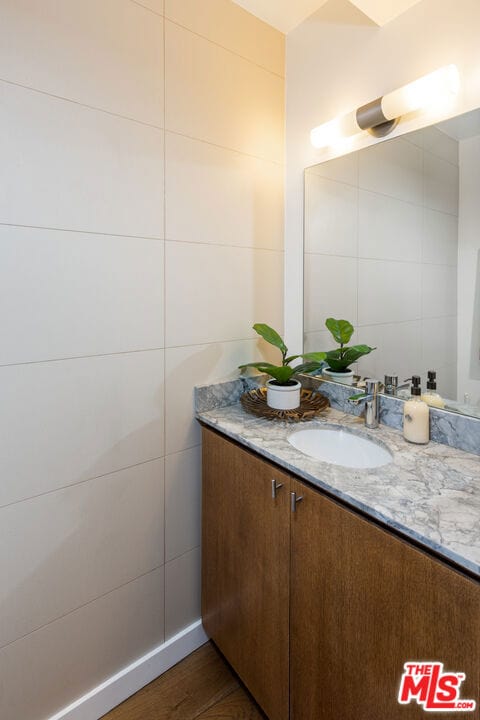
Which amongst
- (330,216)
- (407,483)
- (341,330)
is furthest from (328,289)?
(407,483)

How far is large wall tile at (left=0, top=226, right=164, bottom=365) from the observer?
1.03 meters

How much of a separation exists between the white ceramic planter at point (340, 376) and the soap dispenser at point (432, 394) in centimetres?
30

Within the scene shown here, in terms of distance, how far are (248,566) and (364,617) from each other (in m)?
0.45

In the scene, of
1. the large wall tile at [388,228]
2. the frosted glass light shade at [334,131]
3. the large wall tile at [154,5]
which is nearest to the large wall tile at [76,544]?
the large wall tile at [388,228]

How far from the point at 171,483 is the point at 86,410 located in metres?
0.42

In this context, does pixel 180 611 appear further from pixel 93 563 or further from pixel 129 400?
pixel 129 400

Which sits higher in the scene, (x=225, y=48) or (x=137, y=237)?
(x=225, y=48)

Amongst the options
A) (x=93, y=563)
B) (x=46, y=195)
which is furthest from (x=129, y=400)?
(x=46, y=195)

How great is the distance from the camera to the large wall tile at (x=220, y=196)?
1324 millimetres

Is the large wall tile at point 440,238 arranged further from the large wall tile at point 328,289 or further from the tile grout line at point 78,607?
the tile grout line at point 78,607

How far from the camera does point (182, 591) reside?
1.46 metres

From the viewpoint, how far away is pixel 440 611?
700 millimetres

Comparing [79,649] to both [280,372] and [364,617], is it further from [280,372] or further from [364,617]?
[280,372]

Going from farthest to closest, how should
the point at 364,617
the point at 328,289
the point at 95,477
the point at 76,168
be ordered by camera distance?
the point at 328,289 < the point at 95,477 < the point at 76,168 < the point at 364,617
